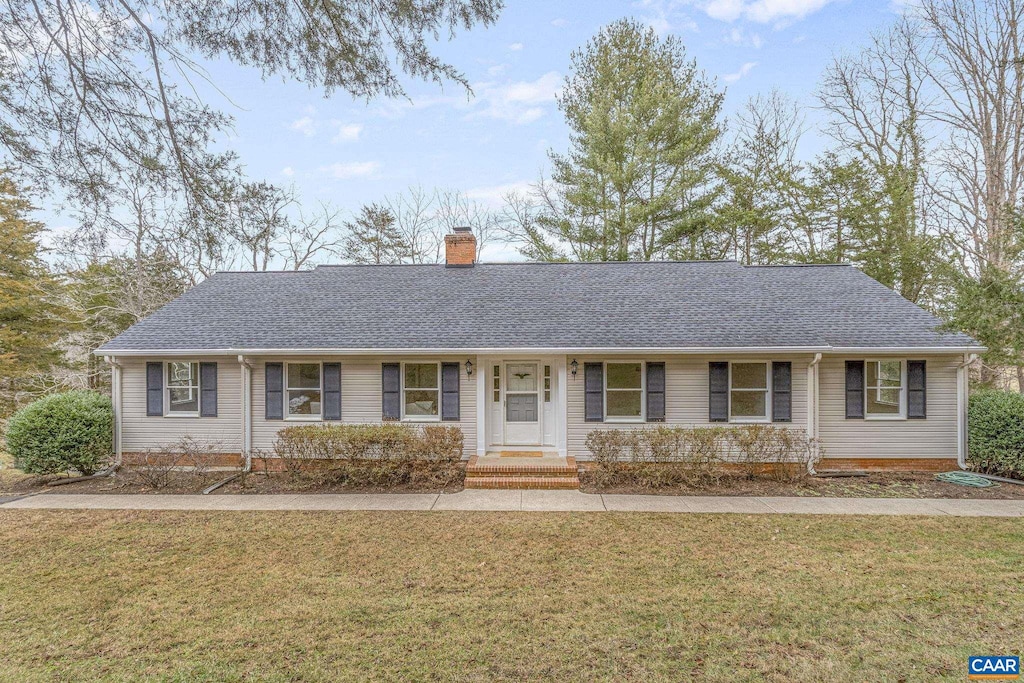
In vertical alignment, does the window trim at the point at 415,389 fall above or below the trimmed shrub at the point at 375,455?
above

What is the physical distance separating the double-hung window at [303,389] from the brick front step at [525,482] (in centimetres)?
385

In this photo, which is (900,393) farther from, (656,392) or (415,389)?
(415,389)

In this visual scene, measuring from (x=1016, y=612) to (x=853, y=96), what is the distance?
65.7ft

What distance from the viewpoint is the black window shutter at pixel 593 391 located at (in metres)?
9.19

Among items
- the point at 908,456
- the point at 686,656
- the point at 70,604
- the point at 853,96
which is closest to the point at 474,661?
the point at 686,656

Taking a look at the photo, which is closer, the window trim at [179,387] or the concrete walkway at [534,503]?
the concrete walkway at [534,503]

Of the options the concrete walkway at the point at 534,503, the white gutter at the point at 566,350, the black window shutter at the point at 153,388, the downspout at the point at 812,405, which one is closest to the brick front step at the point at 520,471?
the concrete walkway at the point at 534,503

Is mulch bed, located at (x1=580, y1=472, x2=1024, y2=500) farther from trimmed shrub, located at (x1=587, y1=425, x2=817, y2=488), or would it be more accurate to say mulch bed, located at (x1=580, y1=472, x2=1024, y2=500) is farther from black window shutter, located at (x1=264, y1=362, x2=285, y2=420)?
black window shutter, located at (x1=264, y1=362, x2=285, y2=420)

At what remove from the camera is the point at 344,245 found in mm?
20766

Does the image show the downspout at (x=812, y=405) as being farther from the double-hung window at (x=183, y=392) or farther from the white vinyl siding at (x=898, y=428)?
the double-hung window at (x=183, y=392)

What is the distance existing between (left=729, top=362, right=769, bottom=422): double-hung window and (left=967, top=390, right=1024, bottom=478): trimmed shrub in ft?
12.8

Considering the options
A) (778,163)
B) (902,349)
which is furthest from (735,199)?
(902,349)

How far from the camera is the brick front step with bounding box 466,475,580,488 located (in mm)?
8203

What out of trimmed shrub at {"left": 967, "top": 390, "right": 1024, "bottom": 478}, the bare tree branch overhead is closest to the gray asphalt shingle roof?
trimmed shrub at {"left": 967, "top": 390, "right": 1024, "bottom": 478}
